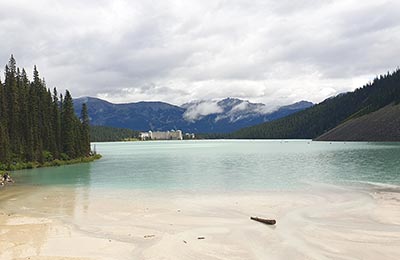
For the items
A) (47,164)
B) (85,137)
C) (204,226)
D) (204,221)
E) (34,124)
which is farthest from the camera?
(85,137)

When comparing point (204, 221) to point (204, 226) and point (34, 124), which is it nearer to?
point (204, 226)

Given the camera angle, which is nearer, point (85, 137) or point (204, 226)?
point (204, 226)

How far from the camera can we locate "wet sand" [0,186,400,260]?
17.7 metres

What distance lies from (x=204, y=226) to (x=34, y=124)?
80380mm

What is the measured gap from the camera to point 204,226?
930 inches

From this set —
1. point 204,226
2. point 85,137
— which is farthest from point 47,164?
point 204,226

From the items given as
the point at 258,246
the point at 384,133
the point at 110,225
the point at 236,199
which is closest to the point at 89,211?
the point at 110,225

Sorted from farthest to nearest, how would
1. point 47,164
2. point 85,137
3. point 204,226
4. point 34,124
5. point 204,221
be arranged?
point 85,137, point 34,124, point 47,164, point 204,221, point 204,226

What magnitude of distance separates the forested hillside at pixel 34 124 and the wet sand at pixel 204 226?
52.0 meters

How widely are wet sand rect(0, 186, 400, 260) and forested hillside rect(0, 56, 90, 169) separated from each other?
52007 mm

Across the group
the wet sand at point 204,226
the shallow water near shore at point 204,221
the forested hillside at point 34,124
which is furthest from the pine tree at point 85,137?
the wet sand at point 204,226

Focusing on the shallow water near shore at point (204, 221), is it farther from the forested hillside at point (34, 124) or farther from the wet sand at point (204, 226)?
the forested hillside at point (34, 124)

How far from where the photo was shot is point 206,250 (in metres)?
18.1

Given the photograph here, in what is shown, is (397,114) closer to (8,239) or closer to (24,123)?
(24,123)
